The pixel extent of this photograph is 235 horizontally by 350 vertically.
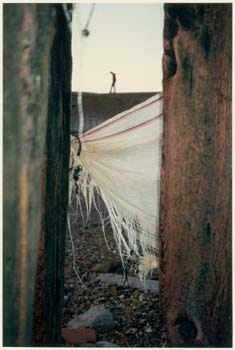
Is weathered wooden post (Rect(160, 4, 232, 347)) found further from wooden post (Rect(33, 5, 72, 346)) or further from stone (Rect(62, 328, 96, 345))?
stone (Rect(62, 328, 96, 345))

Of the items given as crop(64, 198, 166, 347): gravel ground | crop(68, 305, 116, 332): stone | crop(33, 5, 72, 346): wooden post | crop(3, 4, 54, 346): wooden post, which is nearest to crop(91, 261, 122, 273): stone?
crop(64, 198, 166, 347): gravel ground

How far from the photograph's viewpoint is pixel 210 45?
1172 mm

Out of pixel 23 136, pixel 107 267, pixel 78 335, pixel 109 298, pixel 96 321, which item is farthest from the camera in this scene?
pixel 107 267

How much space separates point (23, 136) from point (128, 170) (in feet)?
6.54

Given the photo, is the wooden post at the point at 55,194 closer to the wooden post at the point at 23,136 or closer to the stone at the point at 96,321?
the wooden post at the point at 23,136

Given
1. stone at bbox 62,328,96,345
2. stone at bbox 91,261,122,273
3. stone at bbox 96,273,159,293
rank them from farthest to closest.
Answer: stone at bbox 91,261,122,273, stone at bbox 96,273,159,293, stone at bbox 62,328,96,345

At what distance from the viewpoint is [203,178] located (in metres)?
1.18

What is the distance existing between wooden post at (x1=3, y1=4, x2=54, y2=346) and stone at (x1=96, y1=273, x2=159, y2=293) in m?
2.71

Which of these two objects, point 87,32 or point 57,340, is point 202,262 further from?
point 87,32

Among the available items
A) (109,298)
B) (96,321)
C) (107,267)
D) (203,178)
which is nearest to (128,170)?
(96,321)

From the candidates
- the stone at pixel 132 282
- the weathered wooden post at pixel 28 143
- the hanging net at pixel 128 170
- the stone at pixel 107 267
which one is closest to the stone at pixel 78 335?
the hanging net at pixel 128 170

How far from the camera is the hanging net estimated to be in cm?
298

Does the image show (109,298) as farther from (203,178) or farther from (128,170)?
(203,178)

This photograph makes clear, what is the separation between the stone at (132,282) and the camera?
3917 millimetres
